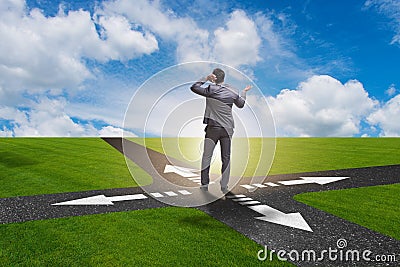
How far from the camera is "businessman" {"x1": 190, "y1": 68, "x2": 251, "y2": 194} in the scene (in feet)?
23.5

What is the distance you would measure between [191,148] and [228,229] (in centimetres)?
257

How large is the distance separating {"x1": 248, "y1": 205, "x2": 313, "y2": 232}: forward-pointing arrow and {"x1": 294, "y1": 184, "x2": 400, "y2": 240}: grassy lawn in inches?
39.2

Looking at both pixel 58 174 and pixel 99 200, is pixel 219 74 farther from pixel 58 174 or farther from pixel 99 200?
pixel 58 174

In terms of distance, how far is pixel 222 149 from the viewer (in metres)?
7.96

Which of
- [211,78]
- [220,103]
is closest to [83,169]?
[220,103]

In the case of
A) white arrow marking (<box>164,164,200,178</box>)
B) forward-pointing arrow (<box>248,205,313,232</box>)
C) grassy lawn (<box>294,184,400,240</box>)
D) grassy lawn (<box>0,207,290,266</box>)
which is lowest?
grassy lawn (<box>0,207,290,266</box>)

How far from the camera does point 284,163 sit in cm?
1499

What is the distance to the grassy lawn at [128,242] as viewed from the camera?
15.3ft

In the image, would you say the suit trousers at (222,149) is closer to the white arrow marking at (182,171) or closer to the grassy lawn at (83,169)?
the grassy lawn at (83,169)

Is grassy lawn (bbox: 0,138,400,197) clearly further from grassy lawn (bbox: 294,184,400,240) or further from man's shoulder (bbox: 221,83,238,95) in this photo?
grassy lawn (bbox: 294,184,400,240)
